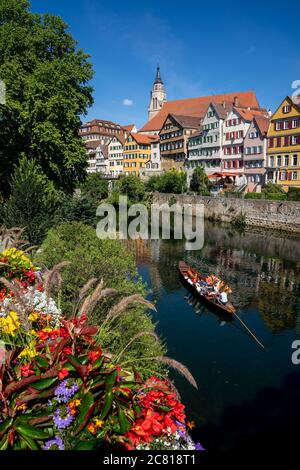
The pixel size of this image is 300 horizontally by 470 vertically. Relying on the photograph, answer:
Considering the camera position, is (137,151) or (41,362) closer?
(41,362)

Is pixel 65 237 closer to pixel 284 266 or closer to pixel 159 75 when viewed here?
pixel 284 266

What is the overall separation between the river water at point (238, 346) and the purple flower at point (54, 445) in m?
7.12

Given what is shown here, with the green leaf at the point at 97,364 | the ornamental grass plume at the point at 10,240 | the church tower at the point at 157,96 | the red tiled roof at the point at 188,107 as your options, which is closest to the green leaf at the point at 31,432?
the green leaf at the point at 97,364

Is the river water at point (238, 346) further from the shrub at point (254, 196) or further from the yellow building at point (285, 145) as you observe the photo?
the yellow building at point (285, 145)

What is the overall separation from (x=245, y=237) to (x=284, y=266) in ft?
37.2

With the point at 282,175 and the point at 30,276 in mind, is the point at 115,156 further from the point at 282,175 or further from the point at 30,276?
the point at 30,276

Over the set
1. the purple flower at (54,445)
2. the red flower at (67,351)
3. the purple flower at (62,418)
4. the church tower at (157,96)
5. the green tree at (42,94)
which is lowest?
the purple flower at (54,445)

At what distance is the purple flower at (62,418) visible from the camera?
3.14m

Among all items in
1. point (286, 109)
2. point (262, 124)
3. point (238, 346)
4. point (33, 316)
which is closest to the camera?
point (33, 316)

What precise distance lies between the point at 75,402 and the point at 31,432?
43 centimetres

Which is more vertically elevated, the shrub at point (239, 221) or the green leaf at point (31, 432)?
the green leaf at point (31, 432)

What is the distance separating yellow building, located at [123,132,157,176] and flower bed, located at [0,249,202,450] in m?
80.3

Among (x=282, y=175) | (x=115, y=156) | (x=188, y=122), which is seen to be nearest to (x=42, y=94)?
(x=282, y=175)

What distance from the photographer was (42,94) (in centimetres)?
2333
